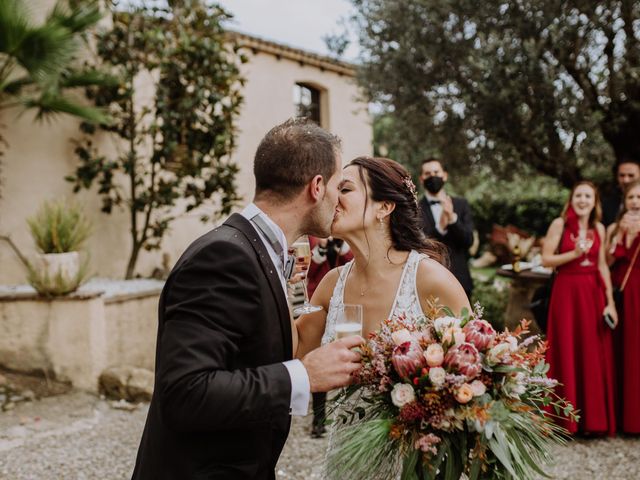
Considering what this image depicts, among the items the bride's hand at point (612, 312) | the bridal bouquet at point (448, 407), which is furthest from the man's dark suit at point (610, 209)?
the bridal bouquet at point (448, 407)

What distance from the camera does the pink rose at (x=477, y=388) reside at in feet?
5.85

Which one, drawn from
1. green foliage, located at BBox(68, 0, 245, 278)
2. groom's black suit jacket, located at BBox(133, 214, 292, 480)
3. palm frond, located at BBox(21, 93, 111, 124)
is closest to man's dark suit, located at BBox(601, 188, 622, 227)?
green foliage, located at BBox(68, 0, 245, 278)

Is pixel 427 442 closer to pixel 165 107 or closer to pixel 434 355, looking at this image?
pixel 434 355

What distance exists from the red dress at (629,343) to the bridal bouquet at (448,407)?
157 inches

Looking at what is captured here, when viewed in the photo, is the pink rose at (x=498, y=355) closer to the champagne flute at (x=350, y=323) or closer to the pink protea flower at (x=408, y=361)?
the pink protea flower at (x=408, y=361)

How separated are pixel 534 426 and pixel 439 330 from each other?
40 centimetres

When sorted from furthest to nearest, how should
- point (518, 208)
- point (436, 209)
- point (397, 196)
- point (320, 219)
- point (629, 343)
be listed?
point (518, 208)
point (436, 209)
point (629, 343)
point (397, 196)
point (320, 219)

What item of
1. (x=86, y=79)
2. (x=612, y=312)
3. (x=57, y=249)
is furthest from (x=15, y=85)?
(x=612, y=312)

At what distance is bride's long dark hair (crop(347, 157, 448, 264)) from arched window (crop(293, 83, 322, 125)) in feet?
36.4

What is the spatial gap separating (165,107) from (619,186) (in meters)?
5.38

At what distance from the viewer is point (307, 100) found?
14375 millimetres

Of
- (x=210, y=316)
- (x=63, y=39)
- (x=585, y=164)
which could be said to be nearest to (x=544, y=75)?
(x=585, y=164)

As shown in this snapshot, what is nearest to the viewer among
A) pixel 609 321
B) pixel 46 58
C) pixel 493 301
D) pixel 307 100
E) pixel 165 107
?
pixel 609 321

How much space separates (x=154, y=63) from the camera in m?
7.79
